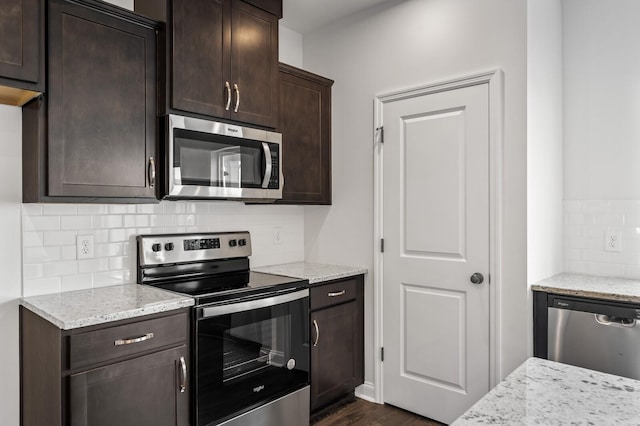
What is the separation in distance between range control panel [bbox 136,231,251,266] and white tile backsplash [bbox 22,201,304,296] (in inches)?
2.9

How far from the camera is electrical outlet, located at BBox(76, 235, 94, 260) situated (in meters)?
2.28

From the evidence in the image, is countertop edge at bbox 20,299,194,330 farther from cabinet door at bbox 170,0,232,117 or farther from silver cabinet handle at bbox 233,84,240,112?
silver cabinet handle at bbox 233,84,240,112

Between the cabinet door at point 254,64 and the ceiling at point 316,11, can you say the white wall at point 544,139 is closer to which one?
the ceiling at point 316,11

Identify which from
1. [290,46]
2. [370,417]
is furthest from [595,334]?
[290,46]

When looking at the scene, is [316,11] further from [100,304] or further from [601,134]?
[100,304]

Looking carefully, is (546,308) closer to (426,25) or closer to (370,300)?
(370,300)

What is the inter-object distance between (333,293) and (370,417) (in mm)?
823

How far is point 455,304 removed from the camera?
8.86 feet

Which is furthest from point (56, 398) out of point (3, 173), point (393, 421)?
point (393, 421)

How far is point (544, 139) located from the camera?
2658mm

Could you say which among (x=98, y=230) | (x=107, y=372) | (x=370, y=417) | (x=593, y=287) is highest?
(x=98, y=230)

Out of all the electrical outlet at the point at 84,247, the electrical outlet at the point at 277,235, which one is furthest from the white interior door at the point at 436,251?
the electrical outlet at the point at 84,247

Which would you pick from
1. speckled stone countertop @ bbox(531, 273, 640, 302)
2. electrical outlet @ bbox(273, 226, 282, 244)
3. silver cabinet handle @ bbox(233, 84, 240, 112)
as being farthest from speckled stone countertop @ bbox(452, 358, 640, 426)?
electrical outlet @ bbox(273, 226, 282, 244)

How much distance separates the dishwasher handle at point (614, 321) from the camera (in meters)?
2.18
